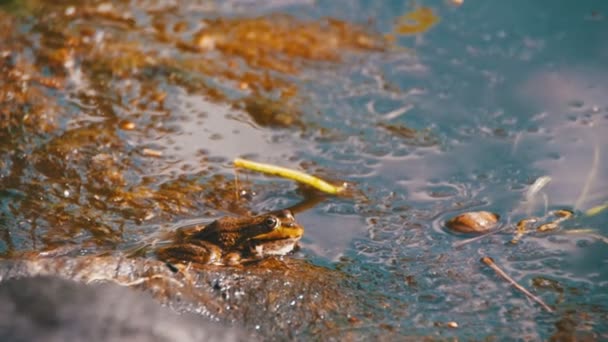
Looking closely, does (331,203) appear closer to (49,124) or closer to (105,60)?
(49,124)

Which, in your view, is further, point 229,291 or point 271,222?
point 271,222

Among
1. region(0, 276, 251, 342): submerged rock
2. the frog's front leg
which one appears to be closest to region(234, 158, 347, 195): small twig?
the frog's front leg

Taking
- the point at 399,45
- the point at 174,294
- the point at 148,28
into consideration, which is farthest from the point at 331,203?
the point at 148,28

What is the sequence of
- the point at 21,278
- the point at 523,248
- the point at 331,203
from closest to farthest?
the point at 21,278, the point at 523,248, the point at 331,203

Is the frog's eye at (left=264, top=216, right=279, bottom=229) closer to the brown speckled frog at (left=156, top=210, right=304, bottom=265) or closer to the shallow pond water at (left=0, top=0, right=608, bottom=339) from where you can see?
the brown speckled frog at (left=156, top=210, right=304, bottom=265)

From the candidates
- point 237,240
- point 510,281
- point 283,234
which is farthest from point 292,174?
point 510,281

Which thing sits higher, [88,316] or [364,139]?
[88,316]

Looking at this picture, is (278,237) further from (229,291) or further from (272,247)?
(229,291)
